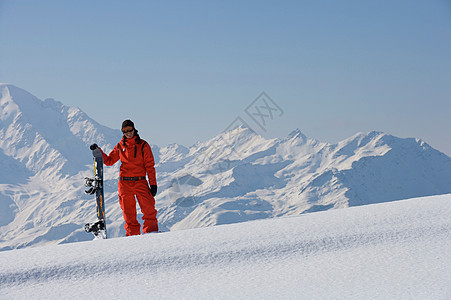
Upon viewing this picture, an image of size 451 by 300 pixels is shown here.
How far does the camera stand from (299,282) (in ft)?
13.8

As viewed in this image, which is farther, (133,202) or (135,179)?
(133,202)

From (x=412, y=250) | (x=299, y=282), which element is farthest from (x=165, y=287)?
(x=412, y=250)

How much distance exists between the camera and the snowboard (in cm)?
755

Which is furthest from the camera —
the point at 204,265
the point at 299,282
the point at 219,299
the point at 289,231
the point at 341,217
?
the point at 341,217

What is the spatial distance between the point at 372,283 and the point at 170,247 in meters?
2.08

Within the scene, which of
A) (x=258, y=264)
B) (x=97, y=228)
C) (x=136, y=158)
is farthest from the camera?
(x=136, y=158)

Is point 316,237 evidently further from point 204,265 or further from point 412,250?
point 204,265

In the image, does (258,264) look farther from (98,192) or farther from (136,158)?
(98,192)

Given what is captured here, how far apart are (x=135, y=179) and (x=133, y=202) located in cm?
42

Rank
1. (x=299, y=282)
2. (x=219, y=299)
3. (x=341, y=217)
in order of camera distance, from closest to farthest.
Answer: (x=219, y=299), (x=299, y=282), (x=341, y=217)

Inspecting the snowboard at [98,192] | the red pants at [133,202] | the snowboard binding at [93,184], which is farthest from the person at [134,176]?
the snowboard binding at [93,184]

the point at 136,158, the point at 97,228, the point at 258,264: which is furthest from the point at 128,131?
the point at 258,264

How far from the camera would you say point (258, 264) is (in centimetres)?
466

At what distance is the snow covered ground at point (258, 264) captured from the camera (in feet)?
13.4
